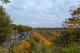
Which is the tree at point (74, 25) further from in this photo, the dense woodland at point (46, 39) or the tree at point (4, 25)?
the tree at point (4, 25)

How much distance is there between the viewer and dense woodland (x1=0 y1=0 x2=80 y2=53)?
1961 centimetres

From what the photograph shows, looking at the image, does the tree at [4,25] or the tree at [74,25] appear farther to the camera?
the tree at [74,25]

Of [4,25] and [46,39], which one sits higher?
[4,25]

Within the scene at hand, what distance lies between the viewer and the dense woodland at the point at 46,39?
19.6m

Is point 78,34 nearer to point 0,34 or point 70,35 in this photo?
point 70,35

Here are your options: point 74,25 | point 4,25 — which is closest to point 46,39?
point 74,25

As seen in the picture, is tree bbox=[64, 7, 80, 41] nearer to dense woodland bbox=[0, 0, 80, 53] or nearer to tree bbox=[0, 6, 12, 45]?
dense woodland bbox=[0, 0, 80, 53]

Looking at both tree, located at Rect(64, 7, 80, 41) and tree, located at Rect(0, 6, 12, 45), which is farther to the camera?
tree, located at Rect(64, 7, 80, 41)

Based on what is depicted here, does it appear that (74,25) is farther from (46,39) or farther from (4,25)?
(4,25)

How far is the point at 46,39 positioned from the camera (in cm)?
3291

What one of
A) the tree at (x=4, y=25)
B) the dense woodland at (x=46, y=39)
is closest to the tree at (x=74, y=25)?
the dense woodland at (x=46, y=39)

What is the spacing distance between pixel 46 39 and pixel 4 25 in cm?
1276

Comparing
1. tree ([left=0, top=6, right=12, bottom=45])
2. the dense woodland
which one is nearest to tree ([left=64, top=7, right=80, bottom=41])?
the dense woodland

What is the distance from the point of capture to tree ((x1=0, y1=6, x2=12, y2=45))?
20.4 meters
